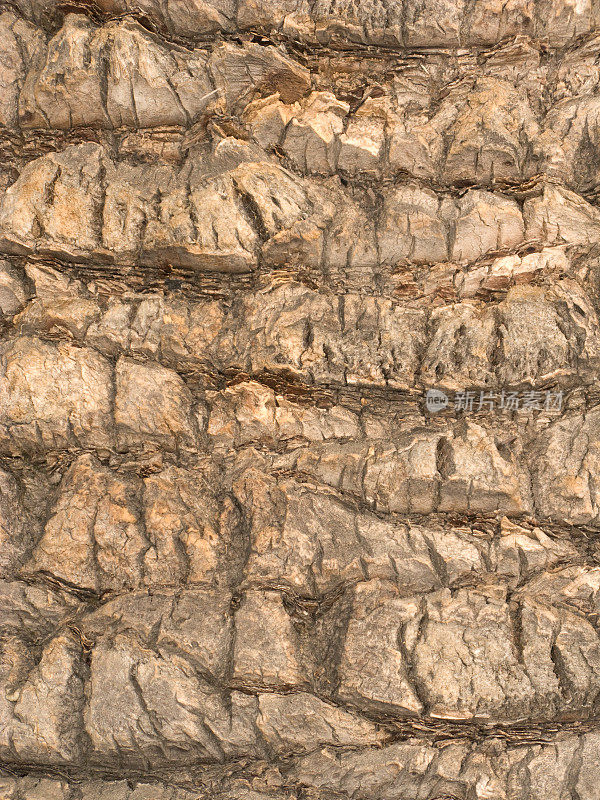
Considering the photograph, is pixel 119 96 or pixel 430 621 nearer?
pixel 430 621

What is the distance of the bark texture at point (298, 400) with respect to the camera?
388 cm

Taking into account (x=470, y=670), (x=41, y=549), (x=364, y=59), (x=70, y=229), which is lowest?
(x=470, y=670)

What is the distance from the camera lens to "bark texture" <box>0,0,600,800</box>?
3.88 m

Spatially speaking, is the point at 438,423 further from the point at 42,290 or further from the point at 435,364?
the point at 42,290

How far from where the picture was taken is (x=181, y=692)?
3.89 meters

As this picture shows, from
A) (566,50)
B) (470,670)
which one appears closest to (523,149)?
(566,50)

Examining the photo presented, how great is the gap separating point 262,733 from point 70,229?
3.61 metres

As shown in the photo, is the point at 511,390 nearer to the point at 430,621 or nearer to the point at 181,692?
the point at 430,621

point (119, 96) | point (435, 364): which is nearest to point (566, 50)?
point (435, 364)

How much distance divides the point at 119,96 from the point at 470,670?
452cm

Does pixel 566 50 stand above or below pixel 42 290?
above

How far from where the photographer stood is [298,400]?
4.20 metres

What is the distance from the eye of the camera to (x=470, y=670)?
3.82 meters

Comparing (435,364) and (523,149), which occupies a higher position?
(523,149)
